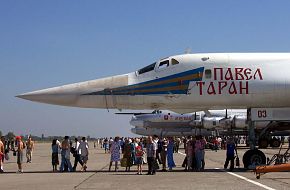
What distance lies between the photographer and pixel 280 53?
17875mm

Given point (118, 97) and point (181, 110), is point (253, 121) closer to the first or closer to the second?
point (181, 110)

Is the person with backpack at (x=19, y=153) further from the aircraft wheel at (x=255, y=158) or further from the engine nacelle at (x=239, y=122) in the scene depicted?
the engine nacelle at (x=239, y=122)

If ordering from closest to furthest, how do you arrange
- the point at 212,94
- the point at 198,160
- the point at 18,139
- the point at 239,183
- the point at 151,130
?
1. the point at 239,183
2. the point at 212,94
3. the point at 198,160
4. the point at 18,139
5. the point at 151,130

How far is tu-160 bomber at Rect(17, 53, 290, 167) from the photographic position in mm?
17109

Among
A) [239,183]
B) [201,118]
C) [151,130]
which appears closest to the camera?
[239,183]

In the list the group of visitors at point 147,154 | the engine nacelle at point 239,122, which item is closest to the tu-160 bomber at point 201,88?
the group of visitors at point 147,154

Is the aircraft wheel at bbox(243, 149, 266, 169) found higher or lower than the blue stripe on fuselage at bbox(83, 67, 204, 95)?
lower

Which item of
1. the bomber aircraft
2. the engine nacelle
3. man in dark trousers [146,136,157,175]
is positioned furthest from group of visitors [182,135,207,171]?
the engine nacelle

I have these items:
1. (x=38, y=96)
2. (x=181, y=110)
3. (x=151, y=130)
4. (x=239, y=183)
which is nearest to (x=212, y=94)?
(x=181, y=110)

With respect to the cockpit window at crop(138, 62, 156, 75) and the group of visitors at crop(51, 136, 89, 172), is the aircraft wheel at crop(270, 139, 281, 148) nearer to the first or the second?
the group of visitors at crop(51, 136, 89, 172)

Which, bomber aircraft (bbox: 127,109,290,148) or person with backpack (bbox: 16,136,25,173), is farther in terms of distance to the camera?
bomber aircraft (bbox: 127,109,290,148)

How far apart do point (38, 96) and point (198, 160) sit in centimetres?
620

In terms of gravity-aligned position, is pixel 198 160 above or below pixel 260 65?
below

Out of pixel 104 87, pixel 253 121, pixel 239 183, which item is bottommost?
pixel 239 183
